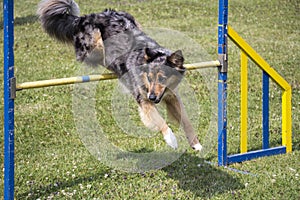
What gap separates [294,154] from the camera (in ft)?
20.6

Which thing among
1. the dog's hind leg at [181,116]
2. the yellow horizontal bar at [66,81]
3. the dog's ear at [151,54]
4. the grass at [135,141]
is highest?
the dog's ear at [151,54]

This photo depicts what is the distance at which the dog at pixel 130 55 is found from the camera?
17.1ft

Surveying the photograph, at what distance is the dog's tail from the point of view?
612 cm

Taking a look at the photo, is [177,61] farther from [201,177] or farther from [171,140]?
[201,177]

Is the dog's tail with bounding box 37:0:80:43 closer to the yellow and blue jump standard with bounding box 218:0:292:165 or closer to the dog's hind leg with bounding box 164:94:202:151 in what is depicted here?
the dog's hind leg with bounding box 164:94:202:151

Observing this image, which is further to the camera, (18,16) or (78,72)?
(18,16)

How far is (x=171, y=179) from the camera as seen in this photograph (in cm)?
552

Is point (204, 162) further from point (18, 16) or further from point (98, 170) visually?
point (18, 16)

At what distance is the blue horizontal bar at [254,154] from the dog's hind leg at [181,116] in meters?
0.66

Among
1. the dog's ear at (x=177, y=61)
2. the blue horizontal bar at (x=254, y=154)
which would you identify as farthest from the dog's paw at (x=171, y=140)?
the blue horizontal bar at (x=254, y=154)

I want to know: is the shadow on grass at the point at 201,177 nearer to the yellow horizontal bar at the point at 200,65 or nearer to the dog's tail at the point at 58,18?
the yellow horizontal bar at the point at 200,65

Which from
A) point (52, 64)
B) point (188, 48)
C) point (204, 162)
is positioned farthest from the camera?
point (188, 48)

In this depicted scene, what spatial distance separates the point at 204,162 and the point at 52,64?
611 centimetres

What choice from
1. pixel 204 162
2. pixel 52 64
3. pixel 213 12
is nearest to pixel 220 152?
pixel 204 162
